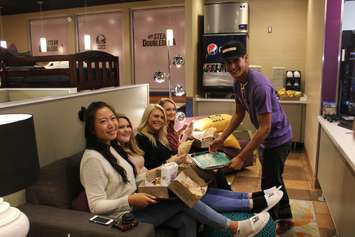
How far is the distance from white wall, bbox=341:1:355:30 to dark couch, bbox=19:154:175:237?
106 inches

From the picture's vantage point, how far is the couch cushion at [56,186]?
178cm

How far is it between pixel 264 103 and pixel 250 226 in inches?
33.6

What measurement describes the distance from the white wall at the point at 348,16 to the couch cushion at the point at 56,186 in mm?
2929

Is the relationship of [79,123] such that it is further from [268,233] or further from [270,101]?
[268,233]

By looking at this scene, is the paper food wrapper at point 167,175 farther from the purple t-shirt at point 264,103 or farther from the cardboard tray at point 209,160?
the purple t-shirt at point 264,103

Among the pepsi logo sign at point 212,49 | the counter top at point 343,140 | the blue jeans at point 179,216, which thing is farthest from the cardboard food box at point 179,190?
the pepsi logo sign at point 212,49

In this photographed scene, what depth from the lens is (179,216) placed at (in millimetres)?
1967

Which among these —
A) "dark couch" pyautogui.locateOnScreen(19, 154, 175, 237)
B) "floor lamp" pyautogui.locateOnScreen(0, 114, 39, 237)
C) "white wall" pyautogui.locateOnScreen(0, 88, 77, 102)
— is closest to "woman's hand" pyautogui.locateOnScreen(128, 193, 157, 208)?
"dark couch" pyautogui.locateOnScreen(19, 154, 175, 237)

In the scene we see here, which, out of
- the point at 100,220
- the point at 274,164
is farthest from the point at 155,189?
the point at 274,164

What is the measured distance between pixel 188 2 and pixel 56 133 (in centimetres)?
358

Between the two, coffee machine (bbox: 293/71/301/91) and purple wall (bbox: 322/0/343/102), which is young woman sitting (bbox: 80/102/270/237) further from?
coffee machine (bbox: 293/71/301/91)

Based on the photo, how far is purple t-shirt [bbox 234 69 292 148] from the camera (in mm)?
2350

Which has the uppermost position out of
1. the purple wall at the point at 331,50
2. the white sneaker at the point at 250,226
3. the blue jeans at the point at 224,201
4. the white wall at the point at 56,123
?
the purple wall at the point at 331,50

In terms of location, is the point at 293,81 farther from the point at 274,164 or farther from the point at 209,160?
the point at 209,160
